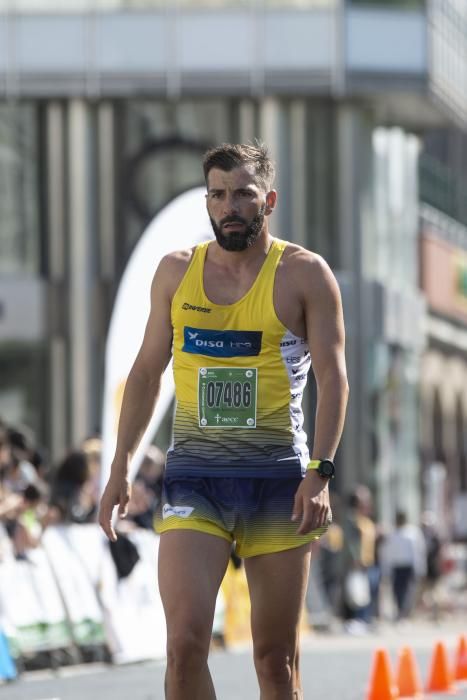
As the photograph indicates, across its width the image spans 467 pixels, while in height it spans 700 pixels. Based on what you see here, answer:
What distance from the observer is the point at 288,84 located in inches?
1219

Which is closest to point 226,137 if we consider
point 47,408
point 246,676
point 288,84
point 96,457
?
point 288,84

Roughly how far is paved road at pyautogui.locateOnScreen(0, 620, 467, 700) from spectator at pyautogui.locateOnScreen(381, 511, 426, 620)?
286 inches

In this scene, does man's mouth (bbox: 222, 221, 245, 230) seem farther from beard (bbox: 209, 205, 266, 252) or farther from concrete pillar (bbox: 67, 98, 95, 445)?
concrete pillar (bbox: 67, 98, 95, 445)

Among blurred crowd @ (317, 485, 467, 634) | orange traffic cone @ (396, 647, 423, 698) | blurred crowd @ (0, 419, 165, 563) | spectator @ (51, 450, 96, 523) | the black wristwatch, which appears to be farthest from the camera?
blurred crowd @ (317, 485, 467, 634)

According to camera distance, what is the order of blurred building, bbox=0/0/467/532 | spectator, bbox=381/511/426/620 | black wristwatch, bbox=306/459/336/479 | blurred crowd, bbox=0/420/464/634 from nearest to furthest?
black wristwatch, bbox=306/459/336/479 → blurred crowd, bbox=0/420/464/634 → spectator, bbox=381/511/426/620 → blurred building, bbox=0/0/467/532

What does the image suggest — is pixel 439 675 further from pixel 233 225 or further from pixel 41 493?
pixel 233 225

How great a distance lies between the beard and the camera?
6.36 meters

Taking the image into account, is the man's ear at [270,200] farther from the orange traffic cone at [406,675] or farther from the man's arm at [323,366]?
the orange traffic cone at [406,675]

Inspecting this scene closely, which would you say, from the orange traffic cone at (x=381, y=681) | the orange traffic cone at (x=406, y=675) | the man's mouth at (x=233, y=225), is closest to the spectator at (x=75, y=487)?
the orange traffic cone at (x=406, y=675)

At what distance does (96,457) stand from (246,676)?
2825 millimetres

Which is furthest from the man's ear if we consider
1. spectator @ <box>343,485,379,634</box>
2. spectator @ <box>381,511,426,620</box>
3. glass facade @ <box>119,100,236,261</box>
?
glass facade @ <box>119,100,236,261</box>

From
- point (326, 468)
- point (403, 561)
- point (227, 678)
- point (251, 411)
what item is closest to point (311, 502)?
point (326, 468)

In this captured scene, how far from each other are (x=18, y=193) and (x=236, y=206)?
24607 mm

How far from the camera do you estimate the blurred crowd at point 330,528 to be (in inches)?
594
